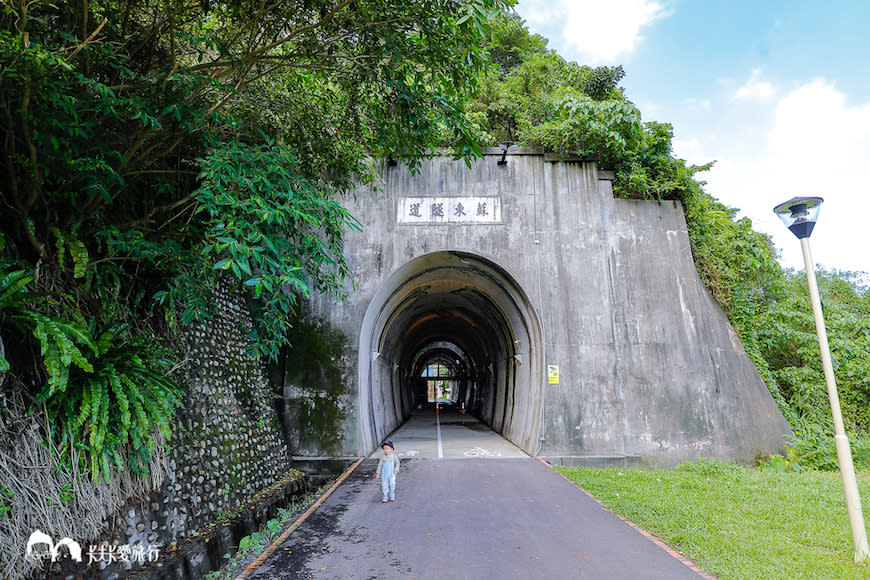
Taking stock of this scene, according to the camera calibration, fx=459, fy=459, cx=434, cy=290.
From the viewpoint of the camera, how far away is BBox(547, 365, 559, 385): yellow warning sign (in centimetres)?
911

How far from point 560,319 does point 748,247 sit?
5.08 m

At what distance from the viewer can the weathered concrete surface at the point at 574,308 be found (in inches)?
353

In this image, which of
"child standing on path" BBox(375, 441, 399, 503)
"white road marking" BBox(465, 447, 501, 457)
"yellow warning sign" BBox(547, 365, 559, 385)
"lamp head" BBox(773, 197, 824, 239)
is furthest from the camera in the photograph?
"white road marking" BBox(465, 447, 501, 457)

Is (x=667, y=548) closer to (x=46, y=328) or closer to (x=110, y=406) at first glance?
(x=110, y=406)

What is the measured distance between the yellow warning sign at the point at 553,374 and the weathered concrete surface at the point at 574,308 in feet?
0.33

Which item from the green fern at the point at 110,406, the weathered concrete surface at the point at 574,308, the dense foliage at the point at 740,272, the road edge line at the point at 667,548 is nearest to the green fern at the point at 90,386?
the green fern at the point at 110,406

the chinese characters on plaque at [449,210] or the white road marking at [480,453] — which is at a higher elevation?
the chinese characters on plaque at [449,210]

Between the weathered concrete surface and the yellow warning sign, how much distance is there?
100 millimetres

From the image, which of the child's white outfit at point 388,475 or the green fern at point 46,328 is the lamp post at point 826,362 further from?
the green fern at point 46,328

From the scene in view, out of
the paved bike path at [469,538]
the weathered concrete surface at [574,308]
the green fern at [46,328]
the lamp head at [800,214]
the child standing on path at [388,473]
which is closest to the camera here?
the green fern at [46,328]

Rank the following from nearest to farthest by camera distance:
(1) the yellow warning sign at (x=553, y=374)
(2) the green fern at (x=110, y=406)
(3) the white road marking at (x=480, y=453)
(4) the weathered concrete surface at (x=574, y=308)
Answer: (2) the green fern at (x=110, y=406) → (4) the weathered concrete surface at (x=574, y=308) → (1) the yellow warning sign at (x=553, y=374) → (3) the white road marking at (x=480, y=453)

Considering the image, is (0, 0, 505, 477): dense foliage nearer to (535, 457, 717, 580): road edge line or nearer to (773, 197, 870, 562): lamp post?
(773, 197, 870, 562): lamp post

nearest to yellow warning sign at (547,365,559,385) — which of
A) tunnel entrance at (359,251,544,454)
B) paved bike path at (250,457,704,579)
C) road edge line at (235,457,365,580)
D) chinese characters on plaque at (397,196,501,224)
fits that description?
tunnel entrance at (359,251,544,454)

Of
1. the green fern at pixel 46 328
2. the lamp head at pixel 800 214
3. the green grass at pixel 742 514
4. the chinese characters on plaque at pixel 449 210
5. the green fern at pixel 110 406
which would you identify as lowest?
the green grass at pixel 742 514
